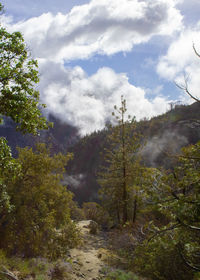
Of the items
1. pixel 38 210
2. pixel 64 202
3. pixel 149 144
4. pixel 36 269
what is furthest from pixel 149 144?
pixel 36 269

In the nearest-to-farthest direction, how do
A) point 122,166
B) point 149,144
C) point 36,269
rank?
1. point 36,269
2. point 122,166
3. point 149,144

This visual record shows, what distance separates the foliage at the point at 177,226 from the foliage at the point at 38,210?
15.4 feet

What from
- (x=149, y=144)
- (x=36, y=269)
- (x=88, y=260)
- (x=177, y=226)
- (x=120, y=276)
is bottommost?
(x=88, y=260)

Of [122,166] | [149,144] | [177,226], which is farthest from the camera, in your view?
[149,144]

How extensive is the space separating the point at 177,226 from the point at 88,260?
9770 mm

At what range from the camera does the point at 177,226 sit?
13.4 feet

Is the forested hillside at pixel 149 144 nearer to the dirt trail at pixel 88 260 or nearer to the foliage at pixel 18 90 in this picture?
the dirt trail at pixel 88 260

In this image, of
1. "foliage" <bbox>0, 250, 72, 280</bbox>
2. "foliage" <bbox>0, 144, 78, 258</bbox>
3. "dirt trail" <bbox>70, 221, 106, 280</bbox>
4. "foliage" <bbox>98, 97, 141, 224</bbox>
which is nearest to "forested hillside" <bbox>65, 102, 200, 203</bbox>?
"foliage" <bbox>98, 97, 141, 224</bbox>

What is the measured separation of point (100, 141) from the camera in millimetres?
129750

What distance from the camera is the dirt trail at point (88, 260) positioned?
33.9ft

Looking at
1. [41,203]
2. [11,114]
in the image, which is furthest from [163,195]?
[41,203]

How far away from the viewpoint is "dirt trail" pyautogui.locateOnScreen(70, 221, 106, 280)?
33.9ft

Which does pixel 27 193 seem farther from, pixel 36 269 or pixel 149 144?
pixel 149 144

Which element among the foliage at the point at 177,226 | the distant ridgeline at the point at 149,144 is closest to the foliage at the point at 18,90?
the foliage at the point at 177,226
